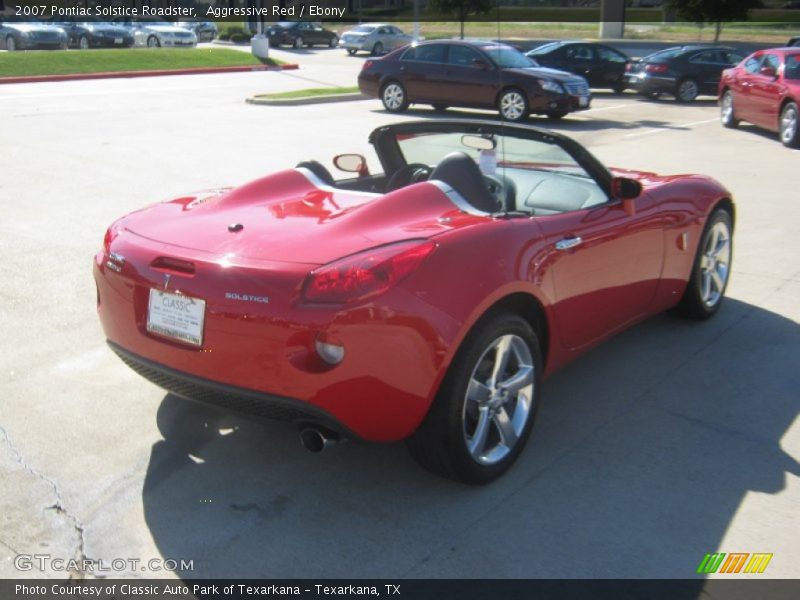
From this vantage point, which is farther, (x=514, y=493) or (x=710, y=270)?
(x=710, y=270)

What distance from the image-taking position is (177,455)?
13.5ft

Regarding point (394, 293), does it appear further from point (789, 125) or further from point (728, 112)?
point (728, 112)

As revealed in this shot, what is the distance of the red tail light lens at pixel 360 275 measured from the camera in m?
3.38

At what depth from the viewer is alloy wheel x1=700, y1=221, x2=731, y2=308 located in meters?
5.85

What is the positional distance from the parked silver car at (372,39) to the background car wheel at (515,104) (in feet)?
82.0

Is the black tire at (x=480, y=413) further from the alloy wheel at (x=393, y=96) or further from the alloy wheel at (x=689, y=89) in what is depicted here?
the alloy wheel at (x=689, y=89)

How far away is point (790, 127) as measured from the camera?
14.8 metres

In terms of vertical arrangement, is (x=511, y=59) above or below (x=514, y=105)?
above

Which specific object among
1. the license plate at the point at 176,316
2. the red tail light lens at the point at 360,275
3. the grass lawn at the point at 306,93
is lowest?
the grass lawn at the point at 306,93

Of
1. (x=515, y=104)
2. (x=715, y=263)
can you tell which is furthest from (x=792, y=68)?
(x=715, y=263)

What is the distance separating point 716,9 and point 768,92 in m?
26.1

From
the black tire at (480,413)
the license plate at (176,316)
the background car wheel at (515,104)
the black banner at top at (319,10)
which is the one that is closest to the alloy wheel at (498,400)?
the black tire at (480,413)

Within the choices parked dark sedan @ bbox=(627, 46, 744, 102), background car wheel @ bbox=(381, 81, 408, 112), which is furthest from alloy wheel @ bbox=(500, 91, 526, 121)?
parked dark sedan @ bbox=(627, 46, 744, 102)

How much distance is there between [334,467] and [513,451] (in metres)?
0.77
